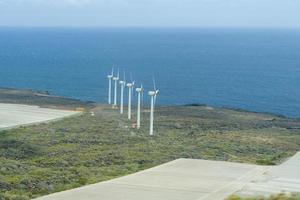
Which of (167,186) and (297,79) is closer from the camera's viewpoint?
(167,186)

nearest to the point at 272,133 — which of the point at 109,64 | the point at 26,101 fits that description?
the point at 26,101

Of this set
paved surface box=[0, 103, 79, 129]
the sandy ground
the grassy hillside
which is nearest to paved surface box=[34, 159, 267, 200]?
the sandy ground

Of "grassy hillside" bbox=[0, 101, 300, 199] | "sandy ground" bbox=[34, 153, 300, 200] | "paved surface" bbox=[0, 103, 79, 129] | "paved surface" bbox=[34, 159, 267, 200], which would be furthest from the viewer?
"paved surface" bbox=[0, 103, 79, 129]

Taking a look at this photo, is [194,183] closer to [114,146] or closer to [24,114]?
[114,146]

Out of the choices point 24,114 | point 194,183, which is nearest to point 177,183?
point 194,183

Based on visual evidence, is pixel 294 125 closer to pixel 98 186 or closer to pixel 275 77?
pixel 98 186

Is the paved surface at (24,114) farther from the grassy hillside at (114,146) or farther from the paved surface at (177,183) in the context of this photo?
the paved surface at (177,183)

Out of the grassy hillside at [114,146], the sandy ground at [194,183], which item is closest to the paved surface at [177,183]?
the sandy ground at [194,183]

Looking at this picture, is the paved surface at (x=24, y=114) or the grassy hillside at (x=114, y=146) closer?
the grassy hillside at (x=114, y=146)

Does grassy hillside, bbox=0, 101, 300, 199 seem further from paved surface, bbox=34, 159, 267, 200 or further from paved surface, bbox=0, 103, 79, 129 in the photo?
paved surface, bbox=0, 103, 79, 129
